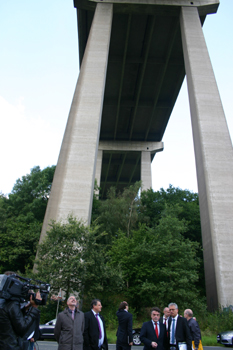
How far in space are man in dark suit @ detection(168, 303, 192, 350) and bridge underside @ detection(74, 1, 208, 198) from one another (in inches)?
1110

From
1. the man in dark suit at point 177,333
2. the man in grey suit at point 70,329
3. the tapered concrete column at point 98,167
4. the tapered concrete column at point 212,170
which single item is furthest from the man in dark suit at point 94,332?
the tapered concrete column at point 98,167

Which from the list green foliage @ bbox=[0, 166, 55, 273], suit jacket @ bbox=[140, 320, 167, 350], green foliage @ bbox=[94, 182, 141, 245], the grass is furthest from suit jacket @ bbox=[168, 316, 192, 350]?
green foliage @ bbox=[94, 182, 141, 245]

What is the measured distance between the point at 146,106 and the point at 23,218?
845 inches

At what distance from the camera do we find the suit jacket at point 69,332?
4582 millimetres

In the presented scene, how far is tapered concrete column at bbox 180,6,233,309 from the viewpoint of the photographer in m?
16.4

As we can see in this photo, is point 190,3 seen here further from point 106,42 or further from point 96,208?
A: point 96,208

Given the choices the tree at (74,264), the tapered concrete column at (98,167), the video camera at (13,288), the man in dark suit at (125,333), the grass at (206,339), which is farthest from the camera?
the tapered concrete column at (98,167)

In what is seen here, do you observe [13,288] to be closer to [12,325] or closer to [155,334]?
[12,325]

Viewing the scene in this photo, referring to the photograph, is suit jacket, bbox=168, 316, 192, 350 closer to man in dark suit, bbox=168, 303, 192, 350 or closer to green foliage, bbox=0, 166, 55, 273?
man in dark suit, bbox=168, 303, 192, 350

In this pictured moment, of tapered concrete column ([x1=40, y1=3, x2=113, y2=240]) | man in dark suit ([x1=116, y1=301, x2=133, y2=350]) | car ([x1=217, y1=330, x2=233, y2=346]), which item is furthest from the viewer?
tapered concrete column ([x1=40, y1=3, x2=113, y2=240])

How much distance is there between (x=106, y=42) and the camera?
24844 mm

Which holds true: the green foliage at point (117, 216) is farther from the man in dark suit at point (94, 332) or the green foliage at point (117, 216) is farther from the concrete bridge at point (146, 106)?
the man in dark suit at point (94, 332)

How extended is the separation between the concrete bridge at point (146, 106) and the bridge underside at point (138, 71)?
0.35 ft

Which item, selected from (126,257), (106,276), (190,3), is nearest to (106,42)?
(190,3)
